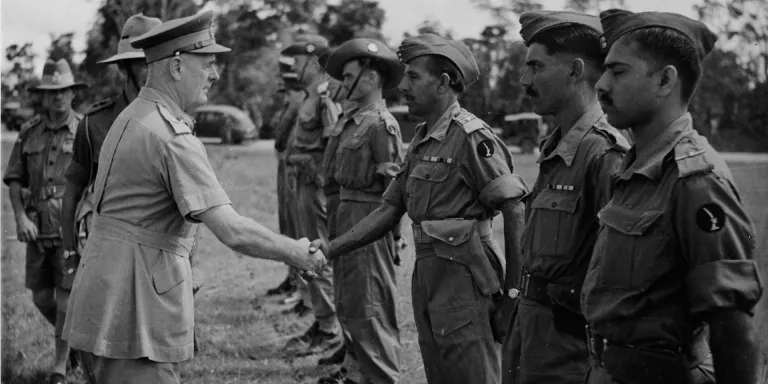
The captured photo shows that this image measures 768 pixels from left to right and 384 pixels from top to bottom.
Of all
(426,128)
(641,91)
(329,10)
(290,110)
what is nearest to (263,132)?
(329,10)

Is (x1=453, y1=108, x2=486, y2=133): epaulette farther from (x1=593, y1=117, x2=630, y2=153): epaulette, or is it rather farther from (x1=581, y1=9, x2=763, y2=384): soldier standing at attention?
(x1=581, y1=9, x2=763, y2=384): soldier standing at attention

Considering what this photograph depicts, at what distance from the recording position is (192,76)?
404 cm

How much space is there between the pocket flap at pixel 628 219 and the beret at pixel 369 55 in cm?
419

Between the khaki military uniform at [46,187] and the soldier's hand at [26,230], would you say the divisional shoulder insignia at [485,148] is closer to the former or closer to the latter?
the khaki military uniform at [46,187]

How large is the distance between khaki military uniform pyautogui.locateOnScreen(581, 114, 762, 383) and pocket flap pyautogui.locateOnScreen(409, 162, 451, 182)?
5.93ft

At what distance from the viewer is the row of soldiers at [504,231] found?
2559 millimetres

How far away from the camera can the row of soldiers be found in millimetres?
2559

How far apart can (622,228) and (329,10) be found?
33.1m

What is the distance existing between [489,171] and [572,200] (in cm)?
107

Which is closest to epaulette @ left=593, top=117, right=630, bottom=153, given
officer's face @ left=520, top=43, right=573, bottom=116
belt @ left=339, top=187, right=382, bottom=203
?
officer's face @ left=520, top=43, right=573, bottom=116

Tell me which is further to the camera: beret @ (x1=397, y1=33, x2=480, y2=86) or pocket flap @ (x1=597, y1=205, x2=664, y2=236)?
beret @ (x1=397, y1=33, x2=480, y2=86)

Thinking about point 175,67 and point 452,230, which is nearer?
point 175,67

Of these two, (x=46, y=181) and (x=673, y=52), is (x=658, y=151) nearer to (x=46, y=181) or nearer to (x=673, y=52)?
(x=673, y=52)

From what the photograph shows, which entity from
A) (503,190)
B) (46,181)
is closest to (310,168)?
(46,181)
